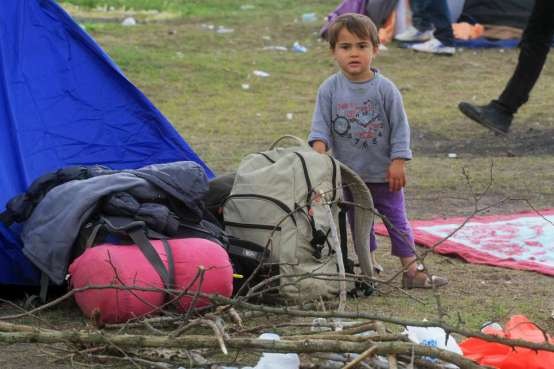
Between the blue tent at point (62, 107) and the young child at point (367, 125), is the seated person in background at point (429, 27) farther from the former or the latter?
the young child at point (367, 125)

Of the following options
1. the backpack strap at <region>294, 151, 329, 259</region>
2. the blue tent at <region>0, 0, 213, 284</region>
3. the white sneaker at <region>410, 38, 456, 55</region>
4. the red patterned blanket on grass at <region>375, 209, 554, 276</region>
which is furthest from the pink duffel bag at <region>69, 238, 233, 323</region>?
the white sneaker at <region>410, 38, 456, 55</region>

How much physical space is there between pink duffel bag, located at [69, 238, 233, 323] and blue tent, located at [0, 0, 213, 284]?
34.0 inches

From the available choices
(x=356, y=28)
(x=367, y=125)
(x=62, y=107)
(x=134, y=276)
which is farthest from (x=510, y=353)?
(x=62, y=107)

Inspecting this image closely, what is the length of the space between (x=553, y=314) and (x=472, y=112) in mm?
3565

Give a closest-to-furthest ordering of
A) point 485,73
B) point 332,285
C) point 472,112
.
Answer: point 332,285
point 472,112
point 485,73

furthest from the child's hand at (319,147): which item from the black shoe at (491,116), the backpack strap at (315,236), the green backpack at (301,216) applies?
the black shoe at (491,116)

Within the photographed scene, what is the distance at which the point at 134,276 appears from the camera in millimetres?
3957

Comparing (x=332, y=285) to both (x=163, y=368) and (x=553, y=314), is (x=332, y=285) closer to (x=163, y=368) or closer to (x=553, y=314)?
(x=553, y=314)

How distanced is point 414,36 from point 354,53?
799cm

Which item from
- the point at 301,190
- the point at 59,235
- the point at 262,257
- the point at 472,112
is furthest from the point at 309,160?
the point at 472,112

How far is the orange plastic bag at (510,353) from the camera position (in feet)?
11.6

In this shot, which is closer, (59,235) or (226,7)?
(59,235)

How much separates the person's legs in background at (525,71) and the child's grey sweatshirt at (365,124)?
2.93 m

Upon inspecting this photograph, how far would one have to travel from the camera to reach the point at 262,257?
14.1ft
